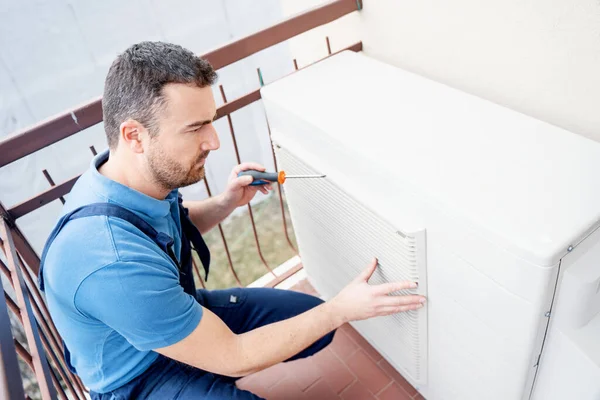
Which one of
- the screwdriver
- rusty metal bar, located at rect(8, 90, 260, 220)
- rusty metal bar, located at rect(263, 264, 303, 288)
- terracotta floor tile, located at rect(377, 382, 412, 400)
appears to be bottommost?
terracotta floor tile, located at rect(377, 382, 412, 400)

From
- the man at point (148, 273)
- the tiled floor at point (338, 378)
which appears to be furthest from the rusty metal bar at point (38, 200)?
the tiled floor at point (338, 378)

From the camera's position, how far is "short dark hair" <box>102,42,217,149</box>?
1.07 metres

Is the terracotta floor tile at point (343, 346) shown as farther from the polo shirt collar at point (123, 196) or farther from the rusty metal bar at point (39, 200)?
the rusty metal bar at point (39, 200)

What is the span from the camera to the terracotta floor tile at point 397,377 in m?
1.73

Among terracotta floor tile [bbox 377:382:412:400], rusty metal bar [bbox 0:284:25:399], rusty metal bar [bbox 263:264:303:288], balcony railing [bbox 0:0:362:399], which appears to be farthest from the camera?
rusty metal bar [bbox 263:264:303:288]

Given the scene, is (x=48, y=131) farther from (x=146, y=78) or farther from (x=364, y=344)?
(x=364, y=344)

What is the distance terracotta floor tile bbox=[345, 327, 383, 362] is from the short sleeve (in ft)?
3.39

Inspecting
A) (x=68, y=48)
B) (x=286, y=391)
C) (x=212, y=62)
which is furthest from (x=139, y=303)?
(x=68, y=48)

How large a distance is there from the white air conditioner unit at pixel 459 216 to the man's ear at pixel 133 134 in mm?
457

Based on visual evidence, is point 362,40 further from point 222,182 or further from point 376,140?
point 222,182

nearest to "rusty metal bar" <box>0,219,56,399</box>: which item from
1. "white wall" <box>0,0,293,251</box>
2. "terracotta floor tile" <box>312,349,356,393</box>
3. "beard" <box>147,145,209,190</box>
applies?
"beard" <box>147,145,209,190</box>

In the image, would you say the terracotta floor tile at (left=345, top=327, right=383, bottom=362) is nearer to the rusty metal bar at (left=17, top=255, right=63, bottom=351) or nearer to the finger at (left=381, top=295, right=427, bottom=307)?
the finger at (left=381, top=295, right=427, bottom=307)

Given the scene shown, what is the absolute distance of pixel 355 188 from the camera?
4.06 ft

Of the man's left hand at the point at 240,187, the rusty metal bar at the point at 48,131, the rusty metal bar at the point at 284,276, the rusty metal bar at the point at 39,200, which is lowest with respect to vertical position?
the rusty metal bar at the point at 284,276
